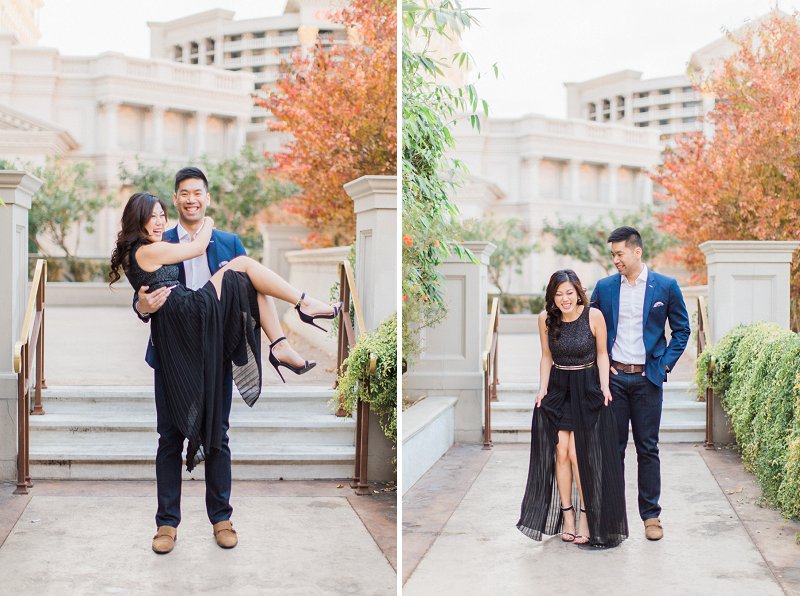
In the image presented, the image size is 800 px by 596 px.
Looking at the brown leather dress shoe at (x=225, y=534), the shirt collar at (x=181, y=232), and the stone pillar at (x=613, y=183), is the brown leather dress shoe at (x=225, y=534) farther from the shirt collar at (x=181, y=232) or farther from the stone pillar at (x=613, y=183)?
the stone pillar at (x=613, y=183)

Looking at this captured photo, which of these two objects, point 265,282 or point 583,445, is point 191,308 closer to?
point 265,282

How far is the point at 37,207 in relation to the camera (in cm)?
1350

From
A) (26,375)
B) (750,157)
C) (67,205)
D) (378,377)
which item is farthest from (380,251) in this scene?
(67,205)

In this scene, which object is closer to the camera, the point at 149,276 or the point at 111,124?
the point at 149,276

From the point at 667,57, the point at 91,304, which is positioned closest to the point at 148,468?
the point at 91,304

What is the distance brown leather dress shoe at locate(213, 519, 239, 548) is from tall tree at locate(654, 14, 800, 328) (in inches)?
311

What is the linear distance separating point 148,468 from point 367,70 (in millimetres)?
5682

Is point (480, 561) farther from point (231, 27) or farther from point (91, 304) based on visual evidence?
point (91, 304)

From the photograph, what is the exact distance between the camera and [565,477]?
3824mm

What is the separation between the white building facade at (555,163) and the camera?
31.8 meters

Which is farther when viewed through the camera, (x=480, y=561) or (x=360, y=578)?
(x=480, y=561)

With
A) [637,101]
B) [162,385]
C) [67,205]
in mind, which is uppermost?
[637,101]

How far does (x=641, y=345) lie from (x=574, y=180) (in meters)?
30.4

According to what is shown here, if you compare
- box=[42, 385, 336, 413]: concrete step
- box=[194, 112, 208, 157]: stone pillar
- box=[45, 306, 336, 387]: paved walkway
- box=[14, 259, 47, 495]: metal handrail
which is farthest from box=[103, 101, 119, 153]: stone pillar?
box=[14, 259, 47, 495]: metal handrail
